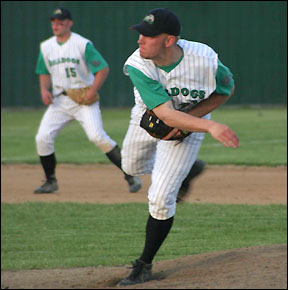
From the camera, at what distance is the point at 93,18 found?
23.7 m

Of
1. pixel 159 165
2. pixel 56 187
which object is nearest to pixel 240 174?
pixel 56 187

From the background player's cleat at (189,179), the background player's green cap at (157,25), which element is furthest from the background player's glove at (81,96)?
the background player's green cap at (157,25)

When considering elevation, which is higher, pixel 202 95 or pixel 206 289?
pixel 202 95

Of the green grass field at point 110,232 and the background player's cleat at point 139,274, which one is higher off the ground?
the background player's cleat at point 139,274

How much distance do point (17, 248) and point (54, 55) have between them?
3.41 metres

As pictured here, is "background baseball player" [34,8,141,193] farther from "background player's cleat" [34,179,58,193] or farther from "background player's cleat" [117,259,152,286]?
"background player's cleat" [117,259,152,286]

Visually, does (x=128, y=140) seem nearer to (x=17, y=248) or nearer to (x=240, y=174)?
(x=17, y=248)

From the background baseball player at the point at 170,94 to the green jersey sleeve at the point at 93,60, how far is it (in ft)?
11.1

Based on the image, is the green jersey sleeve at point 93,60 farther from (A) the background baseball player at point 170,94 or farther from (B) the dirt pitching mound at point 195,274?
(B) the dirt pitching mound at point 195,274

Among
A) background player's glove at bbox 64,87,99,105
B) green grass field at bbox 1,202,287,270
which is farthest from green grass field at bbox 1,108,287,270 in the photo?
background player's glove at bbox 64,87,99,105

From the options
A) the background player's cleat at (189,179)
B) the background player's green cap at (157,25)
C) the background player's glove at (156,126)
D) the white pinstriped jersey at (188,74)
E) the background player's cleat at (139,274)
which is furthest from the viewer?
the background player's cleat at (189,179)

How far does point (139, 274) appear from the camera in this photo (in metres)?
5.96

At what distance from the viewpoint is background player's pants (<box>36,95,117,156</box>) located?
9.65 metres

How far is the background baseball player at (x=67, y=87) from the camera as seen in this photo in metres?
9.72
